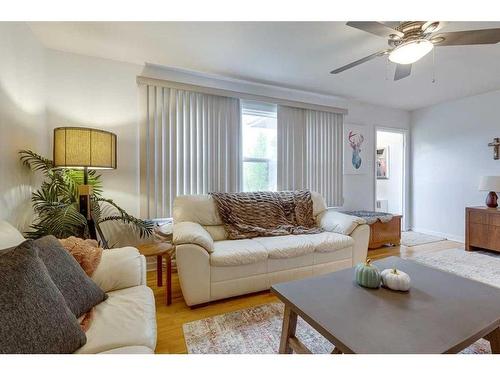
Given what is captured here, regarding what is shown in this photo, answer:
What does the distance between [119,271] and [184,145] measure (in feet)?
5.84

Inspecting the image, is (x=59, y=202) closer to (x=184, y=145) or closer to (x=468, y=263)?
(x=184, y=145)

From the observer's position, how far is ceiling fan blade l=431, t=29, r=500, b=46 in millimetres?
1486

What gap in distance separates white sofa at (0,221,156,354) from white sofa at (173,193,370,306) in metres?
0.47

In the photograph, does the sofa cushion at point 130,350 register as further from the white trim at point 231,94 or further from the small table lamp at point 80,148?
the white trim at point 231,94

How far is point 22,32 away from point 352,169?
4204mm

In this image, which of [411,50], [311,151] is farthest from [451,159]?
[411,50]

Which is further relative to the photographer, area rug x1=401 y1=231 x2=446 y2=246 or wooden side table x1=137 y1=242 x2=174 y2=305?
area rug x1=401 y1=231 x2=446 y2=246

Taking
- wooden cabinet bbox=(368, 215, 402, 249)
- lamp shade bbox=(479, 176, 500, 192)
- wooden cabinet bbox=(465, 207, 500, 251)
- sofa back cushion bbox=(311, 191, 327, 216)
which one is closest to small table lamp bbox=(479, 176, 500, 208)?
lamp shade bbox=(479, 176, 500, 192)

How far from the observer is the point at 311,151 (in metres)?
3.59

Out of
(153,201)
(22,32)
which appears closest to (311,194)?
(153,201)

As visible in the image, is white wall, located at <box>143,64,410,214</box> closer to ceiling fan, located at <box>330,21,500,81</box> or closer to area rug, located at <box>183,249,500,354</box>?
ceiling fan, located at <box>330,21,500,81</box>

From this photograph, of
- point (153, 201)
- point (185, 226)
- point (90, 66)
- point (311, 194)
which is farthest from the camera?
point (311, 194)

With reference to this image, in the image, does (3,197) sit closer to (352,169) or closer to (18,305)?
(18,305)
